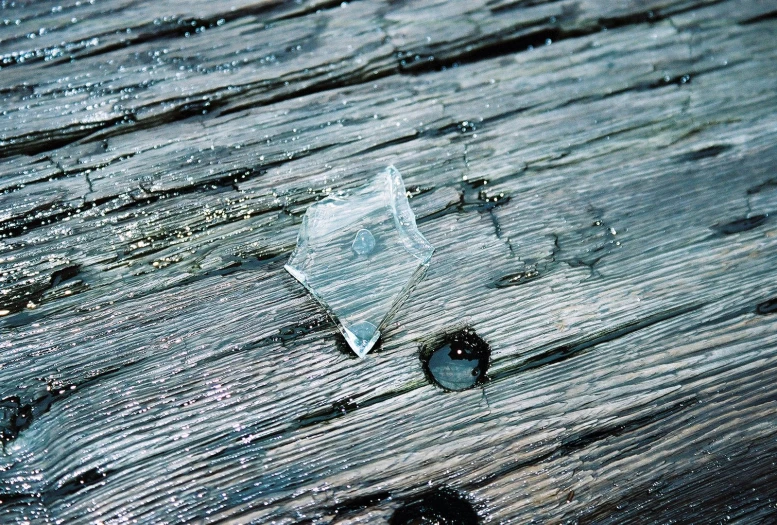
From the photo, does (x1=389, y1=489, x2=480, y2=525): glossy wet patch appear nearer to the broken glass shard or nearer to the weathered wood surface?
the weathered wood surface

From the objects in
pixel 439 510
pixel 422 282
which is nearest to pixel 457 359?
pixel 422 282

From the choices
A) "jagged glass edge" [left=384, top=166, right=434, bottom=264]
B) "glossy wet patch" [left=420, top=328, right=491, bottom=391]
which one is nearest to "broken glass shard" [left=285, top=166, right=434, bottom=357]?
"jagged glass edge" [left=384, top=166, right=434, bottom=264]

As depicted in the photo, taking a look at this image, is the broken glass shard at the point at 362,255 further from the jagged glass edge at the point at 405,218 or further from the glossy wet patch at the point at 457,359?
the glossy wet patch at the point at 457,359

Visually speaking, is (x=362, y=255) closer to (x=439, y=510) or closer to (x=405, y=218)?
(x=405, y=218)

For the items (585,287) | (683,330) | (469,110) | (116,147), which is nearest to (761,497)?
(683,330)

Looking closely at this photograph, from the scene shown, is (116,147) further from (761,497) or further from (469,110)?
(761,497)
